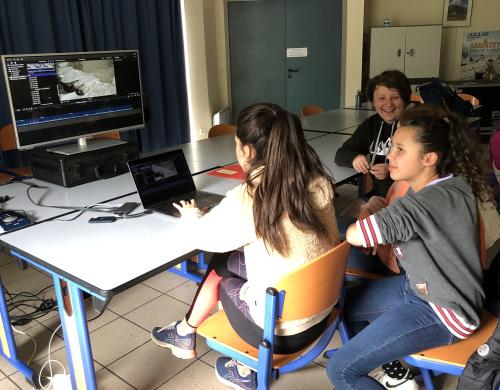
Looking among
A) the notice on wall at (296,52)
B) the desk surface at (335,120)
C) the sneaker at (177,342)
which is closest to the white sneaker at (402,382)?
the sneaker at (177,342)

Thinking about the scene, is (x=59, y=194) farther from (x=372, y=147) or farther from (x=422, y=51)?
(x=422, y=51)

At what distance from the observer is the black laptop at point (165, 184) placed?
1760 mm

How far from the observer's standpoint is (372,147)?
2426 mm

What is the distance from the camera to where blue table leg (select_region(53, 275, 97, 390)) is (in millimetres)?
1365

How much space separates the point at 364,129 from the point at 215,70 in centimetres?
424

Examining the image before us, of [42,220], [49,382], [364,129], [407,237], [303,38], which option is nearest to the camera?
[407,237]

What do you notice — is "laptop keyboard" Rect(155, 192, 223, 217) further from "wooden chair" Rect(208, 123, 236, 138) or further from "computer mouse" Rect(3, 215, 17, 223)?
"wooden chair" Rect(208, 123, 236, 138)

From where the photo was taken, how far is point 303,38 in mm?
5980

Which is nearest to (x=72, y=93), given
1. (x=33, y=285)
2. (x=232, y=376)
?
(x=33, y=285)

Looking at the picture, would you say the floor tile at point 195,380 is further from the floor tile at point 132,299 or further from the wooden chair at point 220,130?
the wooden chair at point 220,130

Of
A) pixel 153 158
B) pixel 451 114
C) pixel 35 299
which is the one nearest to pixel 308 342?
pixel 451 114

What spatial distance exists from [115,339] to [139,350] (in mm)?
154

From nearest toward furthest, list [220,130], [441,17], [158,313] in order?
1. [158,313]
2. [220,130]
3. [441,17]

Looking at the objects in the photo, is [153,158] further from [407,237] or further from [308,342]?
[407,237]
